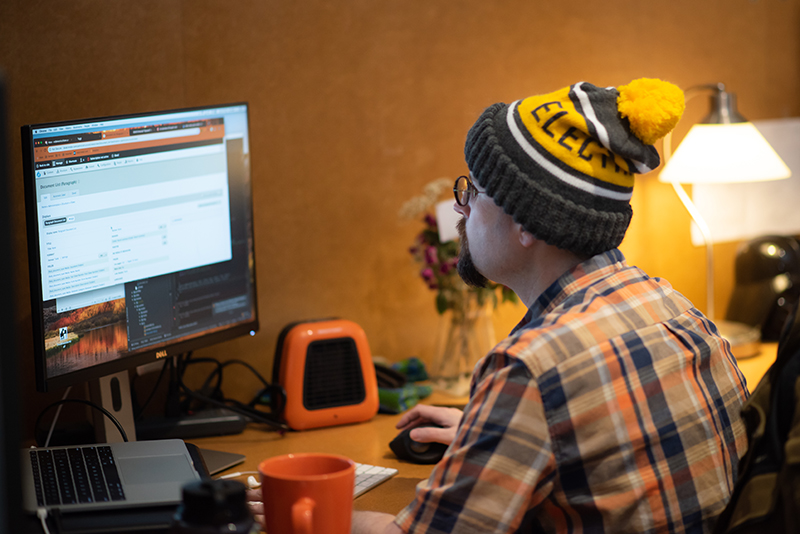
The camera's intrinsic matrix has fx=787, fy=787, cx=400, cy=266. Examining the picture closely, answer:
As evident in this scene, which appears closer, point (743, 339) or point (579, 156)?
point (579, 156)

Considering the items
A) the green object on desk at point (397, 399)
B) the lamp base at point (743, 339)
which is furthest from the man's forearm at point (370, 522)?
the lamp base at point (743, 339)

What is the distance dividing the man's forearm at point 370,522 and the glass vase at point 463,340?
2.55ft

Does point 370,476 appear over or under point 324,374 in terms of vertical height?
under

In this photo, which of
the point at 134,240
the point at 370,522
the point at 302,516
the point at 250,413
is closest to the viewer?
the point at 302,516

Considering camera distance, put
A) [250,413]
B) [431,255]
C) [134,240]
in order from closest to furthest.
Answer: [134,240] < [250,413] < [431,255]

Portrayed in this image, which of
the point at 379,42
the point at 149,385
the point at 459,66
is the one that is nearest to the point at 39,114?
the point at 149,385

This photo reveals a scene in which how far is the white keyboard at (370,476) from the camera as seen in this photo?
1213mm

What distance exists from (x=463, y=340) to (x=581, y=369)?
36.4 inches

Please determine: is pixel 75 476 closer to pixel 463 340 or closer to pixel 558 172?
pixel 558 172

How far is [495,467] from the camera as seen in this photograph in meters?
0.83

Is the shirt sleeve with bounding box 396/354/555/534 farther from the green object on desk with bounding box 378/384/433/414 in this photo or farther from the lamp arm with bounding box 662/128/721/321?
the lamp arm with bounding box 662/128/721/321

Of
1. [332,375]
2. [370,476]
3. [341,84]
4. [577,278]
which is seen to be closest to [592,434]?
[577,278]

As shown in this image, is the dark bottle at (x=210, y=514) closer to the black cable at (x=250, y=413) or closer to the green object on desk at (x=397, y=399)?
the black cable at (x=250, y=413)

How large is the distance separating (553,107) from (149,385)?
1019 millimetres
